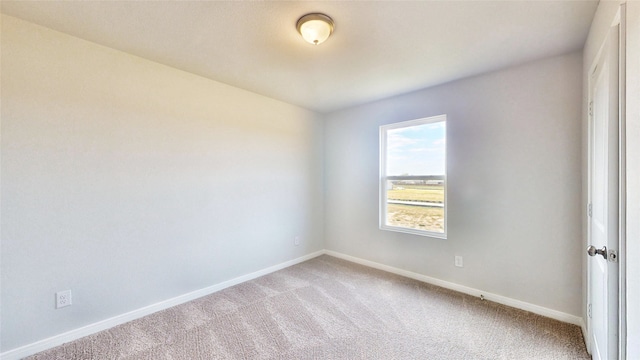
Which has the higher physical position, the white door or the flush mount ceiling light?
the flush mount ceiling light

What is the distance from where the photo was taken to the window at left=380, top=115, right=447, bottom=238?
10.0 feet

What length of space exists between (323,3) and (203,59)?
1.35 m

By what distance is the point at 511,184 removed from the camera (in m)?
2.50

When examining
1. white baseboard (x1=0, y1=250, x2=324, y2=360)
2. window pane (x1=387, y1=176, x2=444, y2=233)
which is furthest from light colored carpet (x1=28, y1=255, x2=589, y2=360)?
window pane (x1=387, y1=176, x2=444, y2=233)

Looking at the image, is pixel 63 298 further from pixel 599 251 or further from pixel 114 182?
pixel 599 251

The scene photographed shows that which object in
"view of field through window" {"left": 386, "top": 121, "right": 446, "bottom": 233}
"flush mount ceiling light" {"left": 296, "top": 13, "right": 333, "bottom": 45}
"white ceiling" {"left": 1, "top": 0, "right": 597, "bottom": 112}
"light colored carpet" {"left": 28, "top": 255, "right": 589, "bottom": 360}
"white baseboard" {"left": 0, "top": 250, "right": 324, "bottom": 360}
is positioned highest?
"white ceiling" {"left": 1, "top": 0, "right": 597, "bottom": 112}

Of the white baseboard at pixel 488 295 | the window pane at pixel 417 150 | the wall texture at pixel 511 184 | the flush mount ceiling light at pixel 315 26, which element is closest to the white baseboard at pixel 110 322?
the white baseboard at pixel 488 295

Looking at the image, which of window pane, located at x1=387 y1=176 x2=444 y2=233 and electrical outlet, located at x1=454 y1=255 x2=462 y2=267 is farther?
window pane, located at x1=387 y1=176 x2=444 y2=233

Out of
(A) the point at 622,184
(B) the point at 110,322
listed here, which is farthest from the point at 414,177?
(B) the point at 110,322

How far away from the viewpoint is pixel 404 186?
134 inches

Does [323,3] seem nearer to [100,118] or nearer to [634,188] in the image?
[634,188]

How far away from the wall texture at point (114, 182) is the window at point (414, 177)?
1.66m

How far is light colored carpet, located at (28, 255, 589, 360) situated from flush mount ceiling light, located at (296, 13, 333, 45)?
90.7 inches

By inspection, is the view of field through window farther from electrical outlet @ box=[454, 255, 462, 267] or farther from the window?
electrical outlet @ box=[454, 255, 462, 267]
